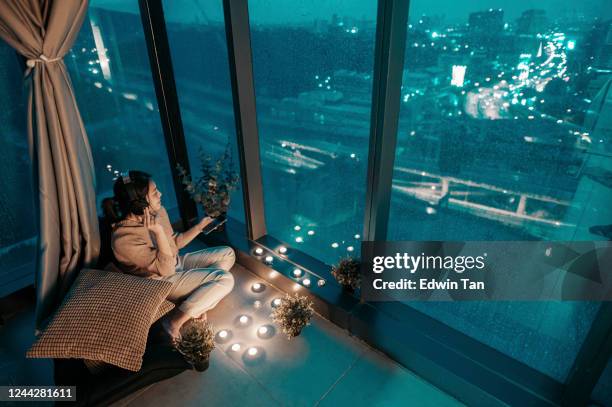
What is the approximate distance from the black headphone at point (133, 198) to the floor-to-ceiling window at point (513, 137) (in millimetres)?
1301

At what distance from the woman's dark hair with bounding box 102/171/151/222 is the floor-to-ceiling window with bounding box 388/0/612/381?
1294mm

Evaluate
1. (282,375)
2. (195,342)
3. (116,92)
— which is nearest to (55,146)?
(116,92)

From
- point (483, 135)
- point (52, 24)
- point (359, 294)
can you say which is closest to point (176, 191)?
point (52, 24)

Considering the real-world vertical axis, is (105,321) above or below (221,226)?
above

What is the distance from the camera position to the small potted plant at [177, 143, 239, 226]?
2.56 metres

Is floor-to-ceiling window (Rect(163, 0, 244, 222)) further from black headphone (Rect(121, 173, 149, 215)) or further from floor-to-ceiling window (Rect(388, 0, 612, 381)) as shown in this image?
floor-to-ceiling window (Rect(388, 0, 612, 381))

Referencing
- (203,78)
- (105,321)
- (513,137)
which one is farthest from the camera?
(203,78)

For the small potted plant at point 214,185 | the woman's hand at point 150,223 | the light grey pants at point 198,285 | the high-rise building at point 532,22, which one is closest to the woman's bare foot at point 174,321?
the light grey pants at point 198,285

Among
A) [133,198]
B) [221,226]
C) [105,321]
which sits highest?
[133,198]

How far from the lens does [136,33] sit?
2453mm

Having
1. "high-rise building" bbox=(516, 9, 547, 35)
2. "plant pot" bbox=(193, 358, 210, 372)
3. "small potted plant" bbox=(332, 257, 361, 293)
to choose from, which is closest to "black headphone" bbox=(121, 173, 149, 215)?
"plant pot" bbox=(193, 358, 210, 372)

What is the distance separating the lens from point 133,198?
5.88 ft

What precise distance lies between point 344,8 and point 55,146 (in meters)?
1.63

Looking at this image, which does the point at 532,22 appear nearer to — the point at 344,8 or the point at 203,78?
the point at 344,8
